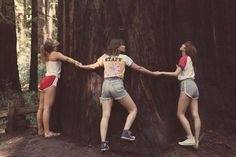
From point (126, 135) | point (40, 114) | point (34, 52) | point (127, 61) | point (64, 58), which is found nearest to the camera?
point (126, 135)

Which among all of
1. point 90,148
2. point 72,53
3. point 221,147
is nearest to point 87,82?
point 72,53

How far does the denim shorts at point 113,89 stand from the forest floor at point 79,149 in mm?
894

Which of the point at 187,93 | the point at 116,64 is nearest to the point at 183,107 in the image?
the point at 187,93

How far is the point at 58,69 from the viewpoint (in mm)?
8344

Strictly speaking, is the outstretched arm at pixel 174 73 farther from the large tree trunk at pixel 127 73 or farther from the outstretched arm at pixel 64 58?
the outstretched arm at pixel 64 58

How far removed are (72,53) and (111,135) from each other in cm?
167

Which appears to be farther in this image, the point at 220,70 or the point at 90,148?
the point at 220,70

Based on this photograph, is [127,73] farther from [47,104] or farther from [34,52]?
→ [34,52]

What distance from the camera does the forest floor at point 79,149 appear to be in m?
7.31

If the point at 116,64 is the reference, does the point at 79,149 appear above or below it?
below

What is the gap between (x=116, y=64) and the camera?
24.0ft

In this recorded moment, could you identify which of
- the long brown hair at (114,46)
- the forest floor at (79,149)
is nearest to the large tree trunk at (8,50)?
the forest floor at (79,149)

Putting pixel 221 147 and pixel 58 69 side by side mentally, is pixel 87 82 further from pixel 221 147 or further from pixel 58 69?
pixel 221 147

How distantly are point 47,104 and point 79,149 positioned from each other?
1334mm
